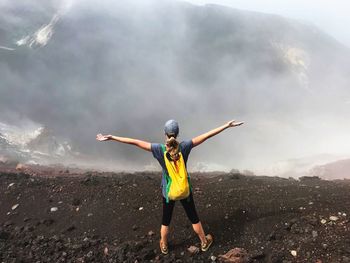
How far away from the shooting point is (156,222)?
21.1 feet

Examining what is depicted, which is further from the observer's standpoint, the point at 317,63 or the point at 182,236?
the point at 317,63

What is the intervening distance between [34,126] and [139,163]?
8009 mm

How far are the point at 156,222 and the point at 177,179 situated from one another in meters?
1.67

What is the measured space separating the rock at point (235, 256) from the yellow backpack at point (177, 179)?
97 centimetres

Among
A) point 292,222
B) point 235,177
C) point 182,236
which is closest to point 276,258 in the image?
point 292,222

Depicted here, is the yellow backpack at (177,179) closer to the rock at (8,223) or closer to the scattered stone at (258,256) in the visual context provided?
the scattered stone at (258,256)

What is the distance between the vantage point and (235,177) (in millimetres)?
8805

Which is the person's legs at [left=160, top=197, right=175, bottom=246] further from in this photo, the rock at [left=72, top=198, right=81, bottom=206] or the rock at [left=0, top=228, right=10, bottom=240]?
the rock at [left=0, top=228, right=10, bottom=240]

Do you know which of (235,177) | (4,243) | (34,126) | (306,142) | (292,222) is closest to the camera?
(292,222)

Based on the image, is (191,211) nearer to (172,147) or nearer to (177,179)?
(177,179)

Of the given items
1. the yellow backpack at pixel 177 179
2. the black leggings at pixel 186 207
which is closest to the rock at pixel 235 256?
the black leggings at pixel 186 207

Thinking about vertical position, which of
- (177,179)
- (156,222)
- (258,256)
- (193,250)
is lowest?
(258,256)

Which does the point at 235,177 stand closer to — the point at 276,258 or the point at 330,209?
the point at 330,209

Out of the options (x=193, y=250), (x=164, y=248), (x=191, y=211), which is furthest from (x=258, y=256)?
(x=164, y=248)
